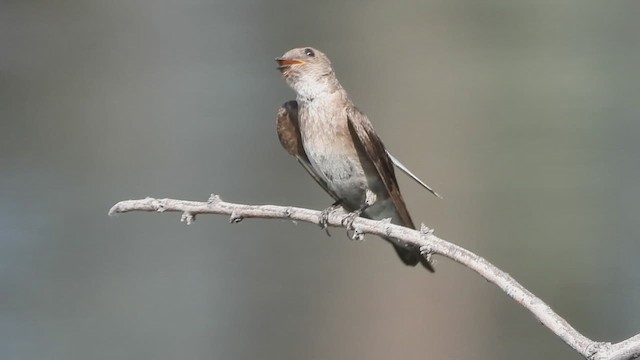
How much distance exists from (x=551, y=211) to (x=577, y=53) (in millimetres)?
581

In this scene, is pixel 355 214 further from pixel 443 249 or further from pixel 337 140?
pixel 443 249

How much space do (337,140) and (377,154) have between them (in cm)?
9

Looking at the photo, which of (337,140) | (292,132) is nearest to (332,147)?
(337,140)

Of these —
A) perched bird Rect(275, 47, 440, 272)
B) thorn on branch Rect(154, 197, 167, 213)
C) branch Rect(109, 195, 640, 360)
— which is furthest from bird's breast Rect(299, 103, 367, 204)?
thorn on branch Rect(154, 197, 167, 213)

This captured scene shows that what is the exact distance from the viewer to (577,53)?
3.19 meters

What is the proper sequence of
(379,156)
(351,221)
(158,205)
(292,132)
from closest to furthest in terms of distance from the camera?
1. (158,205)
2. (351,221)
3. (379,156)
4. (292,132)

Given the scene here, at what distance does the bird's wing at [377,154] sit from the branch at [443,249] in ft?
0.80

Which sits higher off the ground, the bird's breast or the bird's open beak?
the bird's open beak

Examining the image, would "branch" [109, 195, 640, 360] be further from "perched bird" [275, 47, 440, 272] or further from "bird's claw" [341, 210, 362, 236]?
"perched bird" [275, 47, 440, 272]

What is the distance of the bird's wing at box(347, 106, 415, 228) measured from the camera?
5.91 feet

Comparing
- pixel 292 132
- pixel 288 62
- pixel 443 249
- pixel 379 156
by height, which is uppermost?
pixel 288 62

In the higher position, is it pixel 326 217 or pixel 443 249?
pixel 326 217

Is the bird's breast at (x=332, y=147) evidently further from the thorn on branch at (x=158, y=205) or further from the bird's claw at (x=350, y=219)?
the thorn on branch at (x=158, y=205)

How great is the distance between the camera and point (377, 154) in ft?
6.04
